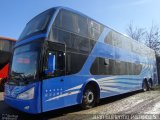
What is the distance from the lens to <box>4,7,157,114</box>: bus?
23.8ft

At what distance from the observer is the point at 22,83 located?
7332 millimetres

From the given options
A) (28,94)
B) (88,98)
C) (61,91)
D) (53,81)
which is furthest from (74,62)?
(28,94)

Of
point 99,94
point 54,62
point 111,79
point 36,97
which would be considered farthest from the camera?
point 111,79

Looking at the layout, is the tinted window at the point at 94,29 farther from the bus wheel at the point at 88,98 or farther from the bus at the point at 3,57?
the bus at the point at 3,57

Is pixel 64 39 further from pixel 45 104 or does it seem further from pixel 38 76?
pixel 45 104

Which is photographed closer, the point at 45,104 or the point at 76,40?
the point at 45,104

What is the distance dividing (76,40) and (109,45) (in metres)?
3.09

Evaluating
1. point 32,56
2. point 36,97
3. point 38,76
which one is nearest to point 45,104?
point 36,97

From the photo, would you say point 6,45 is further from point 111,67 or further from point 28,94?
point 28,94

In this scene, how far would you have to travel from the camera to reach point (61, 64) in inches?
316

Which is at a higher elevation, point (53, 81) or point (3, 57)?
point (3, 57)

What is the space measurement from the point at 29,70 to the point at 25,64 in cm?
38

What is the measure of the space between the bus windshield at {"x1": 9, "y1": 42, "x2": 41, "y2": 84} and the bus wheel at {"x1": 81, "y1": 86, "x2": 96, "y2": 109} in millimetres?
2808

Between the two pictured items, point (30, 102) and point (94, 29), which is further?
point (94, 29)
